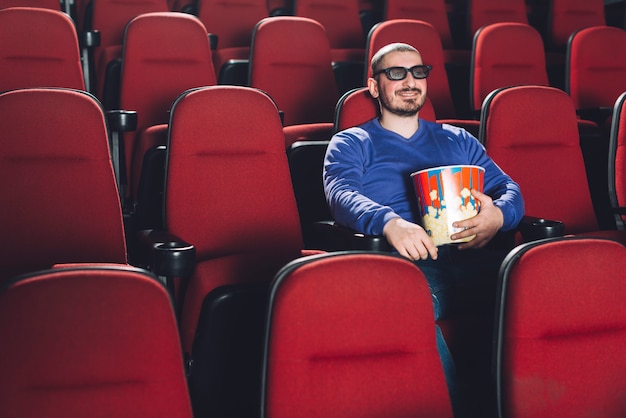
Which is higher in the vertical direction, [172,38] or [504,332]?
[172,38]

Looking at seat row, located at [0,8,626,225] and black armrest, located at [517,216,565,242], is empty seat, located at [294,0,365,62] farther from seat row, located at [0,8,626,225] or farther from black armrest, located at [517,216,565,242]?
black armrest, located at [517,216,565,242]

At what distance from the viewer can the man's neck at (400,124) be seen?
1022 millimetres

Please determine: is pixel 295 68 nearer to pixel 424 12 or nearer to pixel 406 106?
pixel 406 106

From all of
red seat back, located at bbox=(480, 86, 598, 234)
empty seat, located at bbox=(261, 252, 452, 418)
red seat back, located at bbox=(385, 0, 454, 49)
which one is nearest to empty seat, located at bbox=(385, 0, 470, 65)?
red seat back, located at bbox=(385, 0, 454, 49)

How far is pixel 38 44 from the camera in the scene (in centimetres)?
130

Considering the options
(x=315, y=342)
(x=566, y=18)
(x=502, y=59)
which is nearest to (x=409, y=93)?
(x=315, y=342)

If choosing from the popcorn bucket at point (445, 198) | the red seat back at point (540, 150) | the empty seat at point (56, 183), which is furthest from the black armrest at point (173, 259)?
the red seat back at point (540, 150)

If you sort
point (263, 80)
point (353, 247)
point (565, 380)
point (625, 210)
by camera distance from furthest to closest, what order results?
point (263, 80)
point (625, 210)
point (353, 247)
point (565, 380)

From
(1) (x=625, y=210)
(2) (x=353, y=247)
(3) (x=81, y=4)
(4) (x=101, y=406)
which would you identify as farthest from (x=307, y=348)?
(3) (x=81, y=4)

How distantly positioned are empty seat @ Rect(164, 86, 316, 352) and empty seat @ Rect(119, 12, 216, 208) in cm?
39

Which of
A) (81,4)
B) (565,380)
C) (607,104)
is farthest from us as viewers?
(81,4)

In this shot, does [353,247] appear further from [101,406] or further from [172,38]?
[172,38]

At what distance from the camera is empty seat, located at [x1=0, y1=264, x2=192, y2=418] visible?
51cm

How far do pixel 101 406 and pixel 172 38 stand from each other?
0.97 metres
